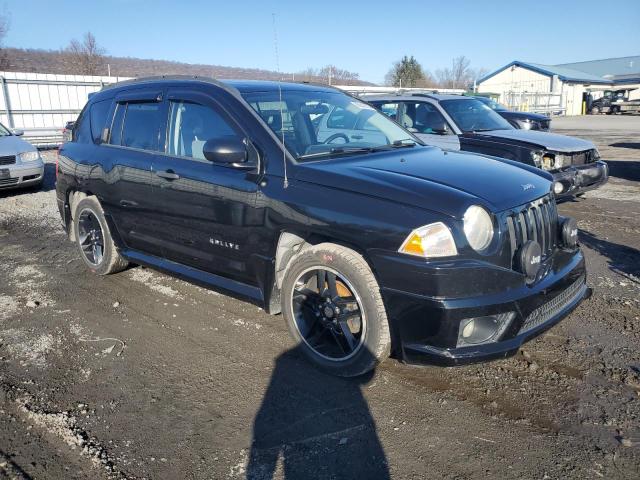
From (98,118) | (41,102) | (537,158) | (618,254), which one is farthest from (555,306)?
(41,102)

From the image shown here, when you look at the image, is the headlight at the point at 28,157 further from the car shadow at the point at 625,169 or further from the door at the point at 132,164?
the car shadow at the point at 625,169

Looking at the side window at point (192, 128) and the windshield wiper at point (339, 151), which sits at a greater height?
the side window at point (192, 128)

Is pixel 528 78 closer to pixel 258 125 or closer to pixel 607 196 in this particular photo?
pixel 607 196

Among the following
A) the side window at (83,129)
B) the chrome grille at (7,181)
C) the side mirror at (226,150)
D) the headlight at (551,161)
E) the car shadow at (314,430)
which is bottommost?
the car shadow at (314,430)

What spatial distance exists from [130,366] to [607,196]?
901cm

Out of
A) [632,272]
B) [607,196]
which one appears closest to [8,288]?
[632,272]

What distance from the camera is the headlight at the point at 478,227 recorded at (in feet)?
10.1

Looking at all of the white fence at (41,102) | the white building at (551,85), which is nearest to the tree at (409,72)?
the white building at (551,85)

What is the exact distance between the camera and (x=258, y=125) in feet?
12.6

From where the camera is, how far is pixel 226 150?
3.69 meters

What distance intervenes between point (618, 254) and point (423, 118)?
12.9ft

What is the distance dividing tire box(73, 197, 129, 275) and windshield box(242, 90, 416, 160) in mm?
2264

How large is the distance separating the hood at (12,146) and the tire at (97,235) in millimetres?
5502

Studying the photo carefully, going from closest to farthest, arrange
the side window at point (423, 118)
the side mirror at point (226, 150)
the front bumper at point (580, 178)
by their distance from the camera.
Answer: the side mirror at point (226, 150)
the front bumper at point (580, 178)
the side window at point (423, 118)
